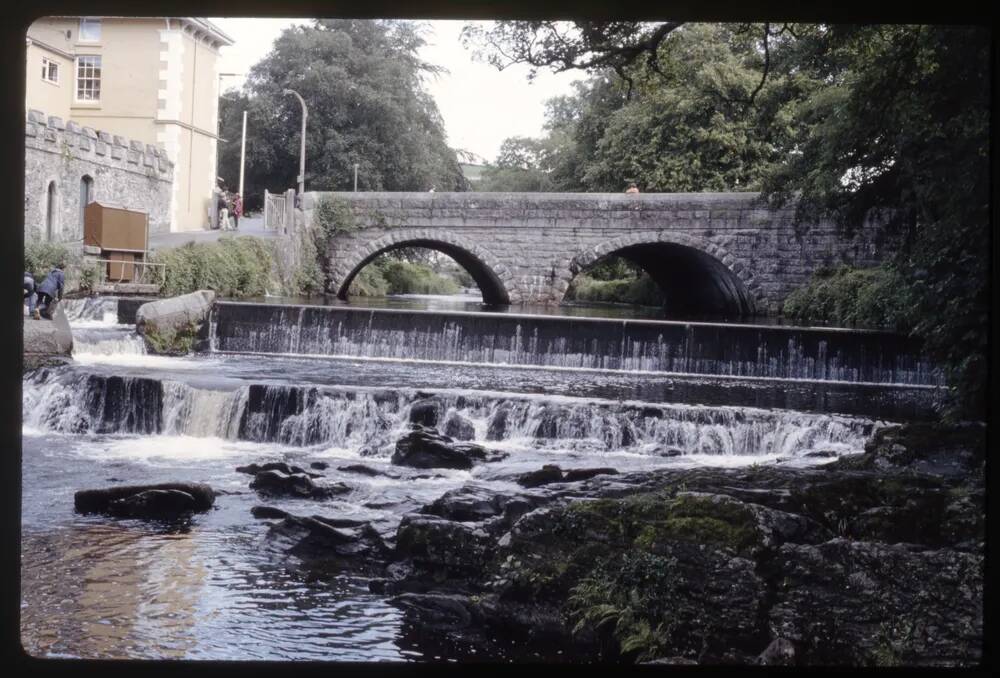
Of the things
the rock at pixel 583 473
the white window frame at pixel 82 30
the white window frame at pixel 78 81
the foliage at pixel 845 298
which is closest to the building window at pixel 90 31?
the white window frame at pixel 82 30

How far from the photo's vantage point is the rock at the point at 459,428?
8523mm

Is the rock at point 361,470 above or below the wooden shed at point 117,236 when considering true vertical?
below

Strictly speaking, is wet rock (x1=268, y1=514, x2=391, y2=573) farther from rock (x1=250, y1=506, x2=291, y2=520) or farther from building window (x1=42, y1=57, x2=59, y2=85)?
building window (x1=42, y1=57, x2=59, y2=85)

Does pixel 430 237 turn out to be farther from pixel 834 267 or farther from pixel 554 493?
pixel 554 493

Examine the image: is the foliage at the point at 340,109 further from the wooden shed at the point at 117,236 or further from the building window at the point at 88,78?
the wooden shed at the point at 117,236

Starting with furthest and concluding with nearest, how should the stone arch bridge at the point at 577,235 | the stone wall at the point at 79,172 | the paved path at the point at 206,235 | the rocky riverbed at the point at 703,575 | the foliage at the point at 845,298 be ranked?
1. the stone arch bridge at the point at 577,235
2. the paved path at the point at 206,235
3. the foliage at the point at 845,298
4. the stone wall at the point at 79,172
5. the rocky riverbed at the point at 703,575

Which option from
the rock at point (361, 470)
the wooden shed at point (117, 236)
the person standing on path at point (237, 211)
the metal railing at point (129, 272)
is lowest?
the rock at point (361, 470)

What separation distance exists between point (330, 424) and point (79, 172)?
6978 mm

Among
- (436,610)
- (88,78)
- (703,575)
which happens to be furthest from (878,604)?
(88,78)

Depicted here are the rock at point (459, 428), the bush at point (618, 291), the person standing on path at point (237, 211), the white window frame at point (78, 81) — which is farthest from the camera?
the bush at point (618, 291)

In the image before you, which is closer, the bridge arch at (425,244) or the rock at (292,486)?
the rock at (292,486)

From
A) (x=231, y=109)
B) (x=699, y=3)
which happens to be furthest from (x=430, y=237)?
(x=699, y=3)

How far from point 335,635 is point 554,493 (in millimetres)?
1896

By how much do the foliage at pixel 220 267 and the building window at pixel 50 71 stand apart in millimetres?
2724
